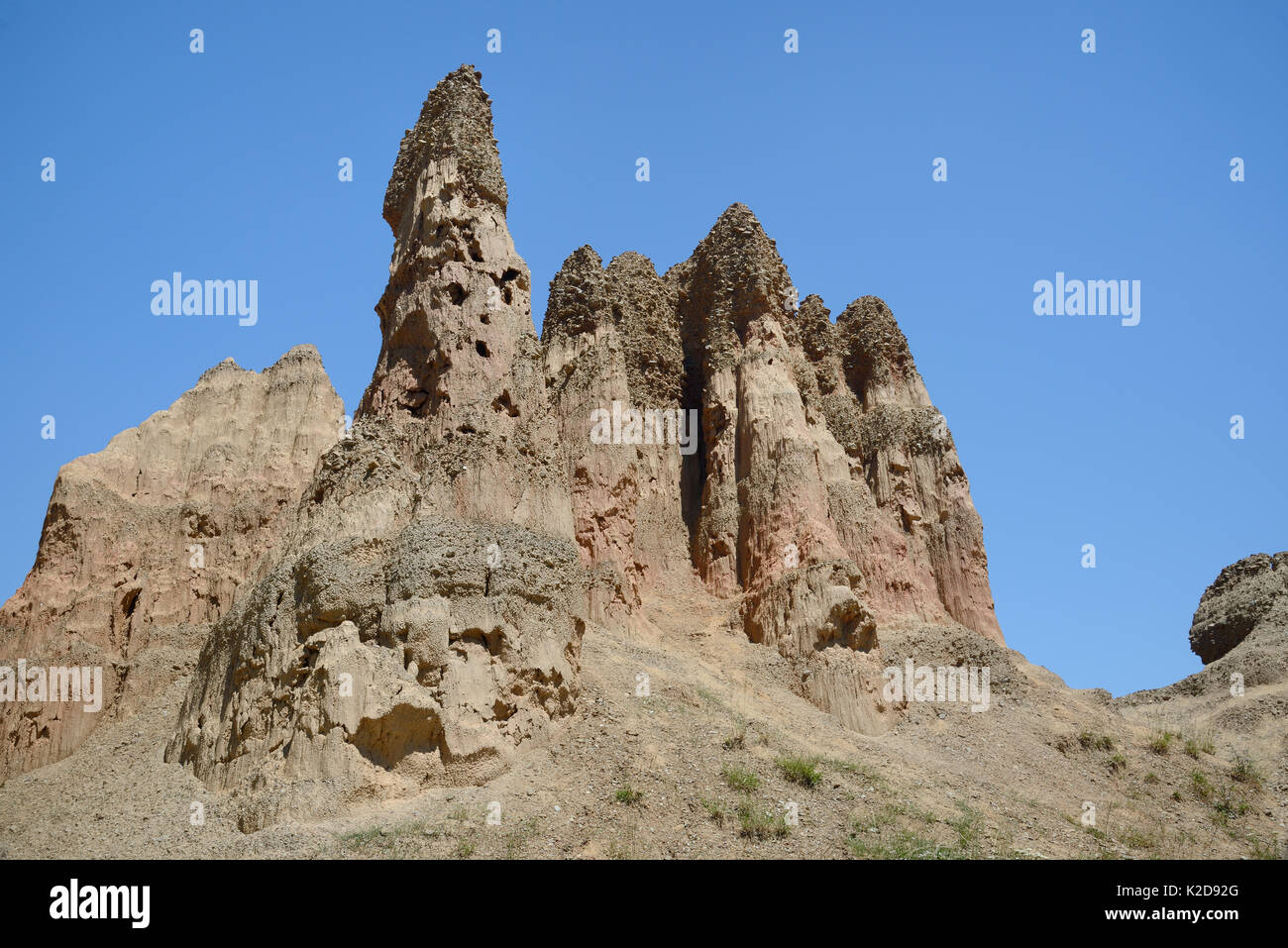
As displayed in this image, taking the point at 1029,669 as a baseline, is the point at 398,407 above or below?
above

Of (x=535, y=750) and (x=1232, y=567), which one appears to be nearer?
(x=535, y=750)

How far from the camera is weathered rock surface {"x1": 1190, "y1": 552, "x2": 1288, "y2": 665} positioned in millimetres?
39531

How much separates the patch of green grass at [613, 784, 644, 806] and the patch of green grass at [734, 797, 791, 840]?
1.39 meters

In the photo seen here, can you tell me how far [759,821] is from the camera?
1781 centimetres

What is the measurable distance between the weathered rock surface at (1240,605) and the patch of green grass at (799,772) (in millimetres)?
24629

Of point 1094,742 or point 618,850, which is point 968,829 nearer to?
point 618,850

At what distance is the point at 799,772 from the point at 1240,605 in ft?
87.9

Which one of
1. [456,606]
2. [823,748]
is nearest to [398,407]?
[456,606]

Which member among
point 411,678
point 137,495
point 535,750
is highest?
point 137,495

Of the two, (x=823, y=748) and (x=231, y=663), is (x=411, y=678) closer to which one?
(x=231, y=663)
